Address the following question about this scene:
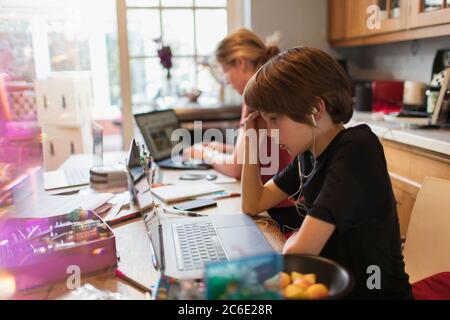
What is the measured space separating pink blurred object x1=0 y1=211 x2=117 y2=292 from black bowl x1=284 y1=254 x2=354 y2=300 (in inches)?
16.9

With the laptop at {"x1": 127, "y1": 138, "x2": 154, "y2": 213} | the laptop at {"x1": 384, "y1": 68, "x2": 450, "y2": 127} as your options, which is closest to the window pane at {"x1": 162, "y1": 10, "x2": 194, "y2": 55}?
the laptop at {"x1": 384, "y1": 68, "x2": 450, "y2": 127}

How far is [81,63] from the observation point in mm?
3859

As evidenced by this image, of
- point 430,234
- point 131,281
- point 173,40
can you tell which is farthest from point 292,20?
point 131,281

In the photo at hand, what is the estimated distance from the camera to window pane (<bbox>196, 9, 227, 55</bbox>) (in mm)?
3592

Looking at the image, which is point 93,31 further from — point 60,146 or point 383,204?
point 383,204

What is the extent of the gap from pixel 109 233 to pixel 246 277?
20.0 inches

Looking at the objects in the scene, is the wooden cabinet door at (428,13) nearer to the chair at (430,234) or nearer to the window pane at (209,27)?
the chair at (430,234)

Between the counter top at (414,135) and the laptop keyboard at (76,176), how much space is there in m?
1.54

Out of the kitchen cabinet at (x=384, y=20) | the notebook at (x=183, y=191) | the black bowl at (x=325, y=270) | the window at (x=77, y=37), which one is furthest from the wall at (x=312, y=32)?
the black bowl at (x=325, y=270)

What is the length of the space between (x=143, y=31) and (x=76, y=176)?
6.10 ft

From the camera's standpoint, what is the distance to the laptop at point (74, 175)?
73.6 inches

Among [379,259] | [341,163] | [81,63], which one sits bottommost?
[379,259]

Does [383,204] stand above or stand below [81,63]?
below

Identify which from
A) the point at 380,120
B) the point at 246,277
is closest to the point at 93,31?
the point at 380,120
